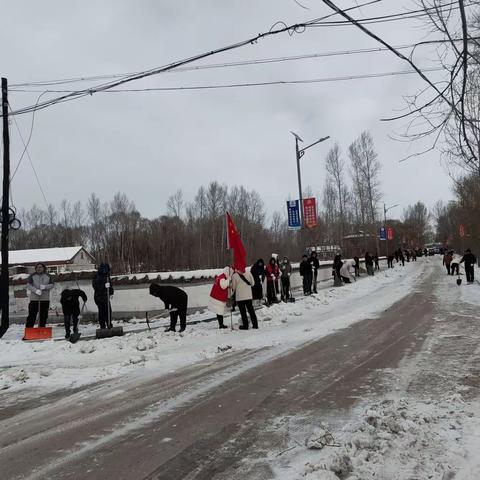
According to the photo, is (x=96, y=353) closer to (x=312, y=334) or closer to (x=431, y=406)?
(x=312, y=334)

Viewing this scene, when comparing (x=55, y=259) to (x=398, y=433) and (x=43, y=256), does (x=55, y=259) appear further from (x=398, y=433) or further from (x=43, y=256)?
(x=398, y=433)

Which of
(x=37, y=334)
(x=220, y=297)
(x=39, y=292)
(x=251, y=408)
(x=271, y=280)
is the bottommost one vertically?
(x=251, y=408)

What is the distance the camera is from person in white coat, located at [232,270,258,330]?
1274 cm

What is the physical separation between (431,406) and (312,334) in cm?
589

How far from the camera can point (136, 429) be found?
17.1 ft

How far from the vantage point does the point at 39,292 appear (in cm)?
1348

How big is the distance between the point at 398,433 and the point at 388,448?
0.37m

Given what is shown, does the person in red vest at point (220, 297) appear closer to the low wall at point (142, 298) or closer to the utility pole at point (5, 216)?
the low wall at point (142, 298)

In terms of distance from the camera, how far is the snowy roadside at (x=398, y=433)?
153 inches

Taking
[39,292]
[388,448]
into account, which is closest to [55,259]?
[39,292]

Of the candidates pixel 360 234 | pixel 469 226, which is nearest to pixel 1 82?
pixel 469 226

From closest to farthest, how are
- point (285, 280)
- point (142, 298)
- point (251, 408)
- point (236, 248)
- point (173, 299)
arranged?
point (251, 408) < point (173, 299) < point (236, 248) < point (142, 298) < point (285, 280)

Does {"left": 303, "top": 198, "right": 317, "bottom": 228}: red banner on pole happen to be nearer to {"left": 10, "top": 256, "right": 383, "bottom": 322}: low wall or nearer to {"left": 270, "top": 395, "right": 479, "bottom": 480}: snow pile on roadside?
{"left": 10, "top": 256, "right": 383, "bottom": 322}: low wall

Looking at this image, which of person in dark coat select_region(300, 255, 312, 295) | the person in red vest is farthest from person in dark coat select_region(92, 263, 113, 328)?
person in dark coat select_region(300, 255, 312, 295)
